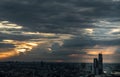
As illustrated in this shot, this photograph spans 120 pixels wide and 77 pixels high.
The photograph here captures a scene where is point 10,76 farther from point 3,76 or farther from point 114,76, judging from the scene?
point 114,76

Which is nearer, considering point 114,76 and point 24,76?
point 114,76

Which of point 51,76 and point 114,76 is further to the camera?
point 51,76

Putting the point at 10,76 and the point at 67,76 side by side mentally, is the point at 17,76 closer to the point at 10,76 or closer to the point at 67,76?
the point at 10,76

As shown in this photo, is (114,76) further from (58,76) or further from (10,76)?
(10,76)

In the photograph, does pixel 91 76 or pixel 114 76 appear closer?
pixel 114 76

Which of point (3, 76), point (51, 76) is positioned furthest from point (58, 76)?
point (3, 76)

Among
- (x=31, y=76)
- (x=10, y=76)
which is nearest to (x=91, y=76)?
(x=31, y=76)

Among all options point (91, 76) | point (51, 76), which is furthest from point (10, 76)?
point (91, 76)
